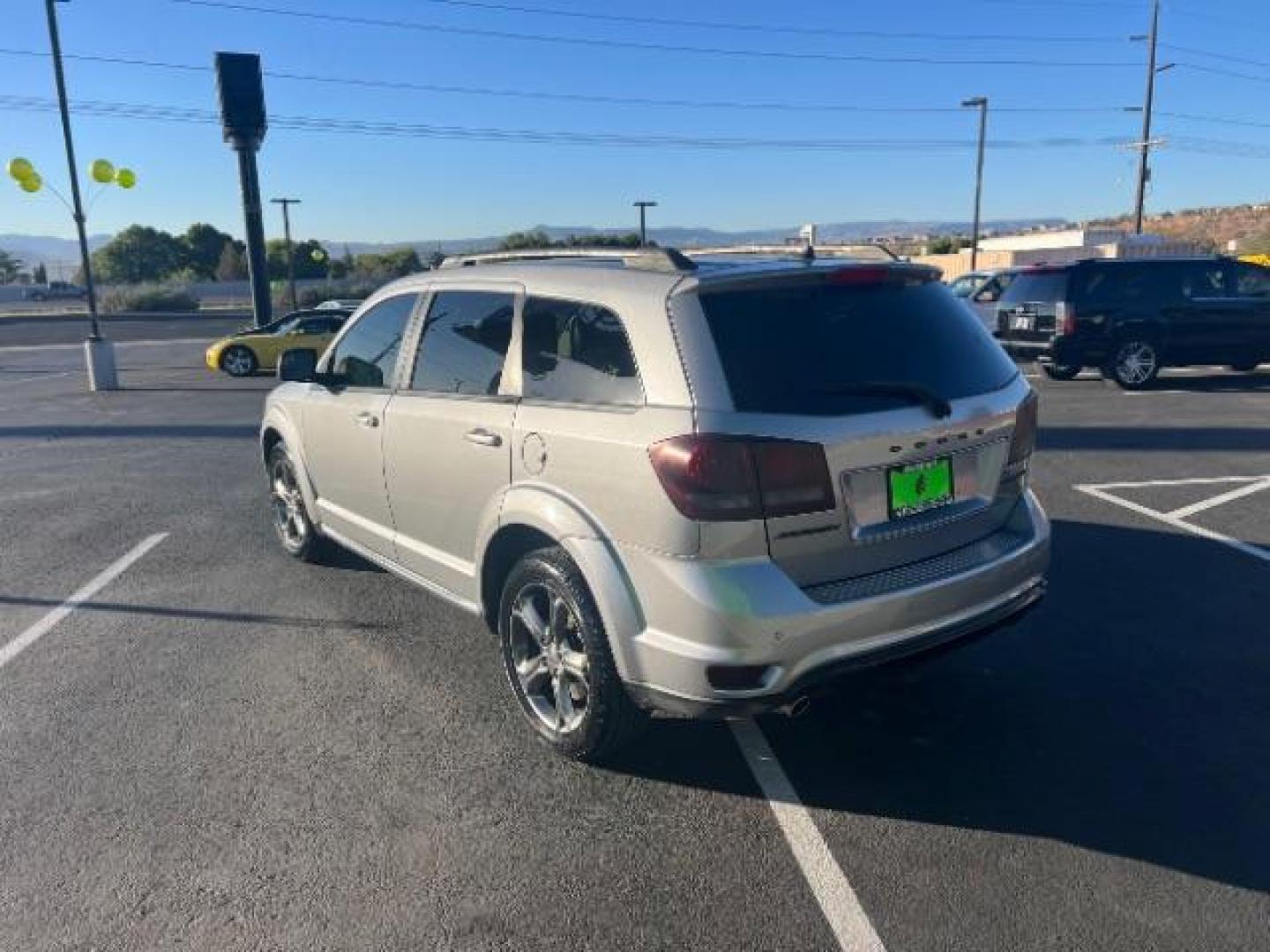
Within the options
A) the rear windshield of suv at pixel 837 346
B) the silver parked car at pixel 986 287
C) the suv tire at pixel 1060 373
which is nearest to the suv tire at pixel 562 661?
the rear windshield of suv at pixel 837 346

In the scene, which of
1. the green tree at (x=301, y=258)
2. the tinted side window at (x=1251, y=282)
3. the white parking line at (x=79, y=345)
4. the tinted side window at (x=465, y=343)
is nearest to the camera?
the tinted side window at (x=465, y=343)

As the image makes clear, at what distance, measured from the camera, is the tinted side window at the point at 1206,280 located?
12984mm

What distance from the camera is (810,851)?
2906 mm

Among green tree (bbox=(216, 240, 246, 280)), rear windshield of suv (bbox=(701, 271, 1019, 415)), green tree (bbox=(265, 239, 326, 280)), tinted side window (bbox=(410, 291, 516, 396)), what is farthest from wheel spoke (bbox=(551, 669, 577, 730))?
green tree (bbox=(216, 240, 246, 280))

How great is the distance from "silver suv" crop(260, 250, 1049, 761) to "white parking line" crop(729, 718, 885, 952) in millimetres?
459

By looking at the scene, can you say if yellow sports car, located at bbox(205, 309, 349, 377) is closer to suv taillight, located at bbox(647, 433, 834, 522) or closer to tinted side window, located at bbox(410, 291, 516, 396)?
tinted side window, located at bbox(410, 291, 516, 396)

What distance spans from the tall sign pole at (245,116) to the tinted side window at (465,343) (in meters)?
18.5

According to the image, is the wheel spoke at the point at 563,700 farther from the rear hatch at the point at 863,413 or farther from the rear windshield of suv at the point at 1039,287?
the rear windshield of suv at the point at 1039,287

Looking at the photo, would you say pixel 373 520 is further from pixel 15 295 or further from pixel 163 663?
pixel 15 295

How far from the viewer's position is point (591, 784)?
10.8ft

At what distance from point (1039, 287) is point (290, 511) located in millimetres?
11059

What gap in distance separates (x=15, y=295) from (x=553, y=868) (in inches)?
3321

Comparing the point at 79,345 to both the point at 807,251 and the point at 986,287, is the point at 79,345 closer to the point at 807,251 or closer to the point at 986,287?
the point at 986,287

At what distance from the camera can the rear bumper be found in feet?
9.21
